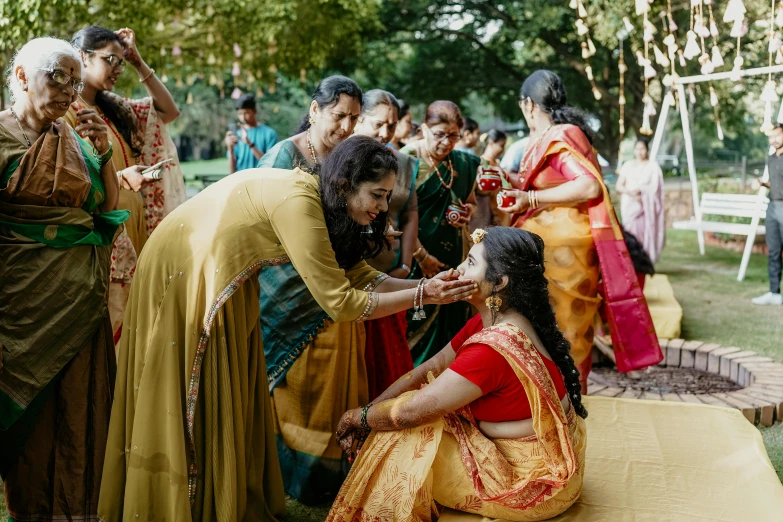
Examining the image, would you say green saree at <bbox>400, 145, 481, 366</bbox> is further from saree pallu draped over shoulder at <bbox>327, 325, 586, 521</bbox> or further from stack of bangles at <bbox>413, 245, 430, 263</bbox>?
saree pallu draped over shoulder at <bbox>327, 325, 586, 521</bbox>

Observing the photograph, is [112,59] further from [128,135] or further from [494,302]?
[494,302]

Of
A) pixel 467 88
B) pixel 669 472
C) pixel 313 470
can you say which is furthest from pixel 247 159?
pixel 467 88

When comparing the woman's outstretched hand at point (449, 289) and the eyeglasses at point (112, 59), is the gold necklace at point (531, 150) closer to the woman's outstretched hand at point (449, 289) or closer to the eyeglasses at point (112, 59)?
the woman's outstretched hand at point (449, 289)

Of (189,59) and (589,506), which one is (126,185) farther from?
(189,59)

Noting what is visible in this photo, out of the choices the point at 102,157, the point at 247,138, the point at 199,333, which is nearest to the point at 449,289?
the point at 199,333

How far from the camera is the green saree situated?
469 centimetres

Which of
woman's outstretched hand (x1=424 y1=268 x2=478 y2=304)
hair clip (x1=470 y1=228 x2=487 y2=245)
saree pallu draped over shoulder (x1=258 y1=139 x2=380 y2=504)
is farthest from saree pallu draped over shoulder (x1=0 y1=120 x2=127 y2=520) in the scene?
hair clip (x1=470 y1=228 x2=487 y2=245)

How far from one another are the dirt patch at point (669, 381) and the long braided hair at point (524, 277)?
246cm

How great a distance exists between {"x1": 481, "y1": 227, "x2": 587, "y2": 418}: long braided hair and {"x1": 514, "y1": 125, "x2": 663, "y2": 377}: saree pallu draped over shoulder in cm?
150

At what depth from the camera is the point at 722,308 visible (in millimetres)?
7656

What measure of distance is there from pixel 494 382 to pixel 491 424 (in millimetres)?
200

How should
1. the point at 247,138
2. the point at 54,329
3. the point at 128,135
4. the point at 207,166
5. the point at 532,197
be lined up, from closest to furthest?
the point at 54,329, the point at 128,135, the point at 532,197, the point at 247,138, the point at 207,166

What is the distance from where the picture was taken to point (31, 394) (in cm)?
274

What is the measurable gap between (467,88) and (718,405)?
17177 millimetres
